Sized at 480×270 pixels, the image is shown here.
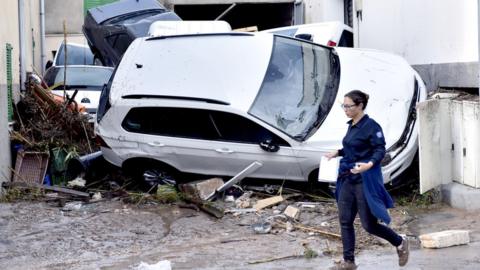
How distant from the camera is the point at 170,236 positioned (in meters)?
7.82

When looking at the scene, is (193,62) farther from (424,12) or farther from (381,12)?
(381,12)

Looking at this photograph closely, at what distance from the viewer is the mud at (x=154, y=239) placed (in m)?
6.77

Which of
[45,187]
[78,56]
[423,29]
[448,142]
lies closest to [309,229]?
[448,142]

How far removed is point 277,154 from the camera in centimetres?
883

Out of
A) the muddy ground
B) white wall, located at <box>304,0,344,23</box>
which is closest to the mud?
the muddy ground

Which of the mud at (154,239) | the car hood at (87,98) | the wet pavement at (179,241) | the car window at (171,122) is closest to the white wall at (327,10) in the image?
the car hood at (87,98)

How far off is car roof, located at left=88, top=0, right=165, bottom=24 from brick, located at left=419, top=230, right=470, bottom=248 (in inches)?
401

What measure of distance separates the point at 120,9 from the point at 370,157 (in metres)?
10.9

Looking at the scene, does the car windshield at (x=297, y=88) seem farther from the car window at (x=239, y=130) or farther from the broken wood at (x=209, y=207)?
the broken wood at (x=209, y=207)

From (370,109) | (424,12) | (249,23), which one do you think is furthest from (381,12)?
(249,23)

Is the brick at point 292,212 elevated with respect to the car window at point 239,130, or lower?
lower

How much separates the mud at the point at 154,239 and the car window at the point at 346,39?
5.82 m

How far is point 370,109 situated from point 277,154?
1.29 m

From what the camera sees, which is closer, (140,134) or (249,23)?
(140,134)
